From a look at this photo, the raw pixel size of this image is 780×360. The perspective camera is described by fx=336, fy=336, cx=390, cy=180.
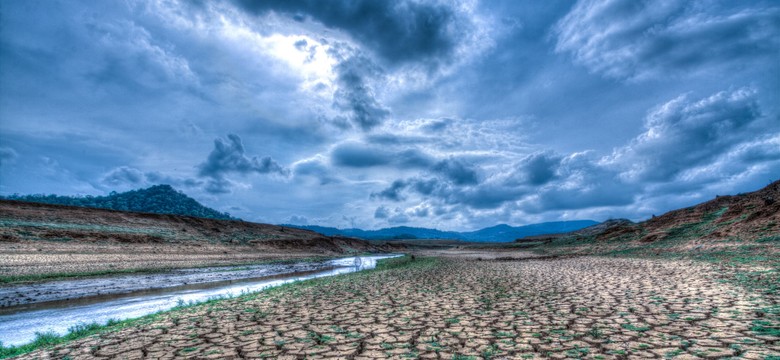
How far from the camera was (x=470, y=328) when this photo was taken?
19.7 feet

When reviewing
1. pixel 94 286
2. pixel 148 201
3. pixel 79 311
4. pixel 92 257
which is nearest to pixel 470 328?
pixel 79 311

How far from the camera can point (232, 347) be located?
526 cm

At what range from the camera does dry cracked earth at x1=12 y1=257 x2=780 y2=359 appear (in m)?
4.79

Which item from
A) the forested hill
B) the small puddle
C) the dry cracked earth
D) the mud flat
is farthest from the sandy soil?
the forested hill

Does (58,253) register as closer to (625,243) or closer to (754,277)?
(754,277)

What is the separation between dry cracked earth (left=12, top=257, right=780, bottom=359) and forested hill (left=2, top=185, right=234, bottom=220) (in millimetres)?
85284

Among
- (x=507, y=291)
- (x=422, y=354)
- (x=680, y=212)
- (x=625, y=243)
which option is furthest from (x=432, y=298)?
(x=680, y=212)

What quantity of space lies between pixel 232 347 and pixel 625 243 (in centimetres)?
4019

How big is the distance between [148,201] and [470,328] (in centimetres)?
10629

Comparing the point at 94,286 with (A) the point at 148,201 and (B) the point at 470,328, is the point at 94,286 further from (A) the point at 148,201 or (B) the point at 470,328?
(A) the point at 148,201

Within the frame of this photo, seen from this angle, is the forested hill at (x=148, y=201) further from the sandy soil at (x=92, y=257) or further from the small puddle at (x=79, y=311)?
the small puddle at (x=79, y=311)

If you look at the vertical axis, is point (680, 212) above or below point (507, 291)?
above

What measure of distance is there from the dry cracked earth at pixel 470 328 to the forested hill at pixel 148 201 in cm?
8528

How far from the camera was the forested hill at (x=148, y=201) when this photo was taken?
8475cm
